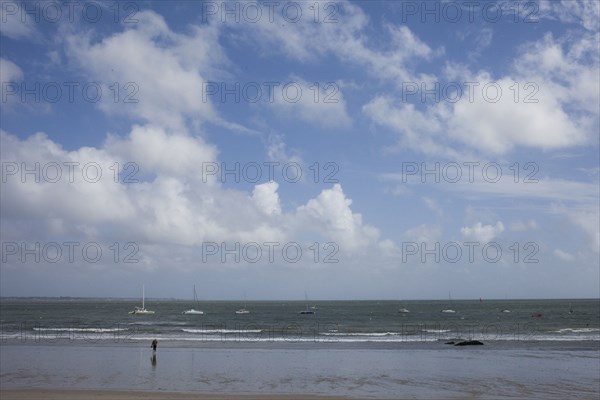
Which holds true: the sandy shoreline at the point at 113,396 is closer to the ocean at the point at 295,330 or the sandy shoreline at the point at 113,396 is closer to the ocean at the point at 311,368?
the ocean at the point at 311,368

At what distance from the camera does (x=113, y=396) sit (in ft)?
77.7

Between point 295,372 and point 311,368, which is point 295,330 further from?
point 295,372

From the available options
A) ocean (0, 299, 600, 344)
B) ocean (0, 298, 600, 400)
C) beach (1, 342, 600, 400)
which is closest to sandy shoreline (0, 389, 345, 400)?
beach (1, 342, 600, 400)

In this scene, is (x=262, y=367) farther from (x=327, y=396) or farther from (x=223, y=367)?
(x=327, y=396)

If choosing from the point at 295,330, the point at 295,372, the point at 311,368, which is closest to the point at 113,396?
the point at 295,372

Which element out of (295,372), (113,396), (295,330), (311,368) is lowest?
(295,330)

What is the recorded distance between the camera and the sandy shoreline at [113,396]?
23.3 metres

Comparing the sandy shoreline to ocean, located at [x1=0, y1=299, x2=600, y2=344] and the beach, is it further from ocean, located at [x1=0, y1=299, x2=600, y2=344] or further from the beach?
ocean, located at [x1=0, y1=299, x2=600, y2=344]

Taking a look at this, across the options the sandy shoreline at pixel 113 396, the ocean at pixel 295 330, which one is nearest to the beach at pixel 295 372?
the sandy shoreline at pixel 113 396

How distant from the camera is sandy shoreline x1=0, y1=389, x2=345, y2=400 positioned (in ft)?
76.6

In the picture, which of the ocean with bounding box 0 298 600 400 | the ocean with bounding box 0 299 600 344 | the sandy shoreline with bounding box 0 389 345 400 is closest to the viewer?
the sandy shoreline with bounding box 0 389 345 400

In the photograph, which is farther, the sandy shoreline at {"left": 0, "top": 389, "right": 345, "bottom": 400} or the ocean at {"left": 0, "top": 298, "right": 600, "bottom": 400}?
the ocean at {"left": 0, "top": 298, "right": 600, "bottom": 400}

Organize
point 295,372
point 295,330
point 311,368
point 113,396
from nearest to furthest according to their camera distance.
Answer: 1. point 113,396
2. point 295,372
3. point 311,368
4. point 295,330

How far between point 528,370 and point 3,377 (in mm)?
28664
